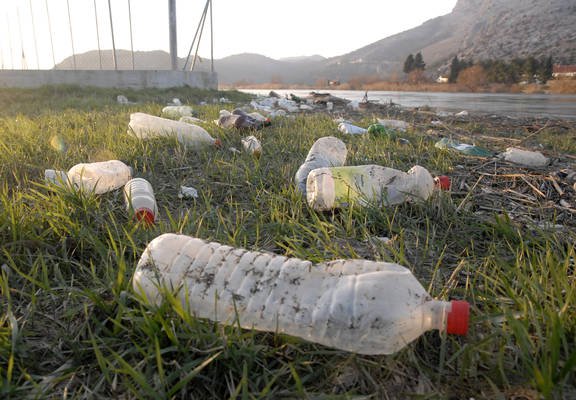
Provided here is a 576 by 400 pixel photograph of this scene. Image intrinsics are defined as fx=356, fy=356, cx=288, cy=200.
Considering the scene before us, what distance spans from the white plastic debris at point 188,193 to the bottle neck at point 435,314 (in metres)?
1.18

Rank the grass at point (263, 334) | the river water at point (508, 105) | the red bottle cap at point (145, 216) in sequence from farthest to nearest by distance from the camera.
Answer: the river water at point (508, 105) → the red bottle cap at point (145, 216) → the grass at point (263, 334)

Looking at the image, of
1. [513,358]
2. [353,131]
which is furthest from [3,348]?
[353,131]

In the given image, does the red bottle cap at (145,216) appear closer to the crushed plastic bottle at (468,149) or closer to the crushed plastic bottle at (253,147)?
the crushed plastic bottle at (253,147)

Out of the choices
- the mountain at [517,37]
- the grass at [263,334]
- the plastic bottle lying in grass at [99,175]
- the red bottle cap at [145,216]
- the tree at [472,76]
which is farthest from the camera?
the mountain at [517,37]

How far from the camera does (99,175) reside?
163 cm

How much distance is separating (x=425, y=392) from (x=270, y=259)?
432 mm

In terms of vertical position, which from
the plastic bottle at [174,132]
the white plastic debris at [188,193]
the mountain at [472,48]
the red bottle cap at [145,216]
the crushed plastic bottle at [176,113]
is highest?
the mountain at [472,48]

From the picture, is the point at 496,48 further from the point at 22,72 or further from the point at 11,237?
the point at 11,237

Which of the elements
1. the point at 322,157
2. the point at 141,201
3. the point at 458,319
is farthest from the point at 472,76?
the point at 458,319

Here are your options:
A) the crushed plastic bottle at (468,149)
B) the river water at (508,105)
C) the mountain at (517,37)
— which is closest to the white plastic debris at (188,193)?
the crushed plastic bottle at (468,149)

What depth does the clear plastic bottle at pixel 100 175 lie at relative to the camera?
158 centimetres

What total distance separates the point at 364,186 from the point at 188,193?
82cm

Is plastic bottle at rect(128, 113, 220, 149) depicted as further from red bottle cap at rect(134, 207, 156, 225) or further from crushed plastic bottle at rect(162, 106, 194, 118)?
red bottle cap at rect(134, 207, 156, 225)

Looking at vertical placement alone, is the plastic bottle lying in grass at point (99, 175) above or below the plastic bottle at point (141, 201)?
above
